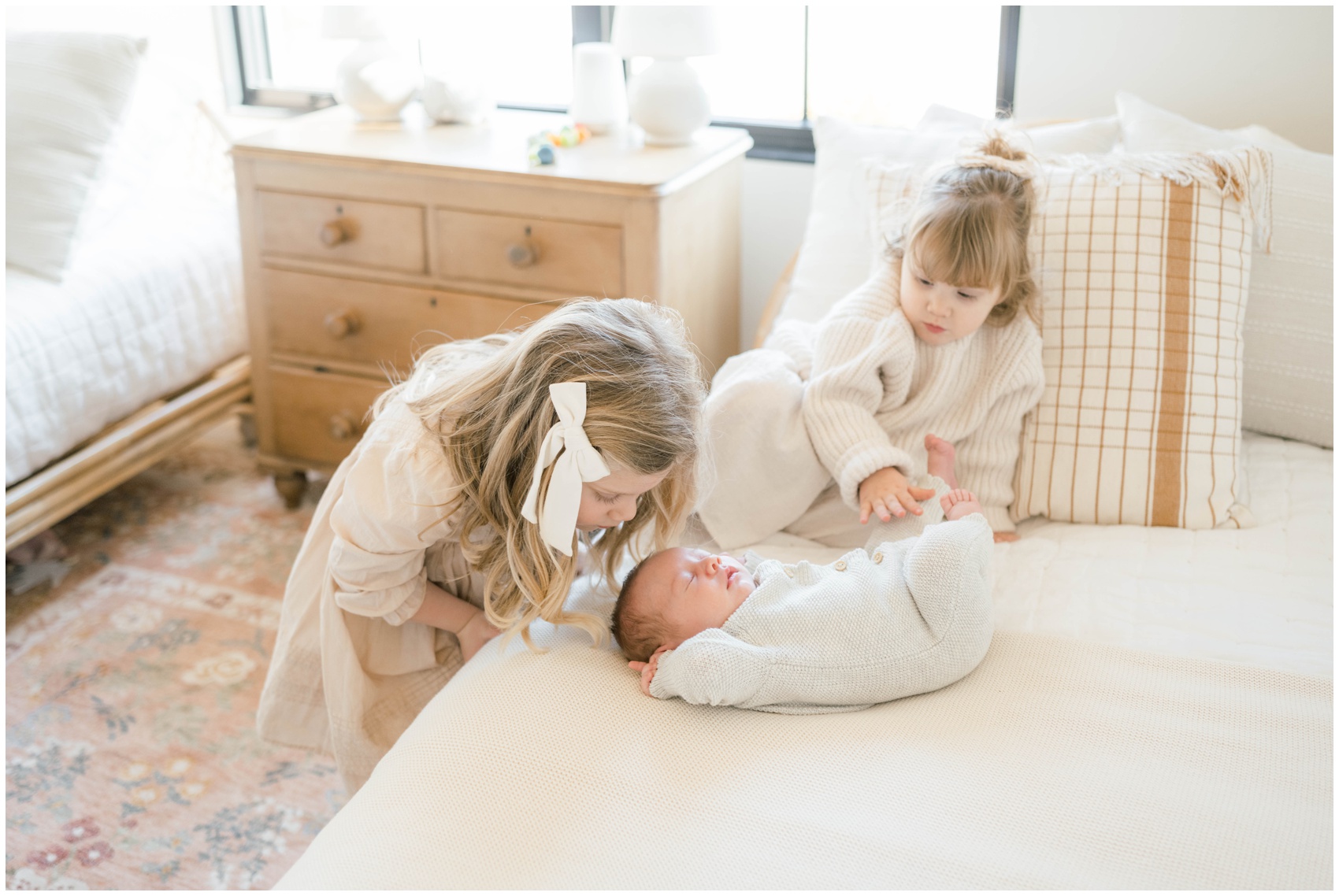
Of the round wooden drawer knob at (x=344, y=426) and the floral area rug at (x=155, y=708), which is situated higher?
the round wooden drawer knob at (x=344, y=426)

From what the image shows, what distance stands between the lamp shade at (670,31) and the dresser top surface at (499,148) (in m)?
0.18

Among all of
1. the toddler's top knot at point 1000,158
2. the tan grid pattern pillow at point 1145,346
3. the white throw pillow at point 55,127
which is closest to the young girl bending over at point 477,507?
the toddler's top knot at point 1000,158

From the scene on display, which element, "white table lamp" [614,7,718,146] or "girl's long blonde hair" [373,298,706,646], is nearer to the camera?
"girl's long blonde hair" [373,298,706,646]

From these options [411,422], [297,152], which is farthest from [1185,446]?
[297,152]

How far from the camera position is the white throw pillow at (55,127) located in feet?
6.69

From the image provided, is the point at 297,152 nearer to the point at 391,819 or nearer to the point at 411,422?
the point at 411,422

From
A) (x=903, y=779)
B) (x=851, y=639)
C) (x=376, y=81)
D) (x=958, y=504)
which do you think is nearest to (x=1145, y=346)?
(x=958, y=504)

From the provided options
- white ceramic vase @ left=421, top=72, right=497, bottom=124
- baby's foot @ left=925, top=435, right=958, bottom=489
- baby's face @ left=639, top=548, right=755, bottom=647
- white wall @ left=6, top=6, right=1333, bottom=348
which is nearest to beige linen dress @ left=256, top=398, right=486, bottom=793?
baby's face @ left=639, top=548, right=755, bottom=647

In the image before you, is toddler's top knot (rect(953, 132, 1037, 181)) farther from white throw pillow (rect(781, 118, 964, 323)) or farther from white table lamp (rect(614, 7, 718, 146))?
white table lamp (rect(614, 7, 718, 146))

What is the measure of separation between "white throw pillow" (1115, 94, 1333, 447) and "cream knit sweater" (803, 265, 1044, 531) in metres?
0.38

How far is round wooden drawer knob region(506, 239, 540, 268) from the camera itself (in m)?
1.90

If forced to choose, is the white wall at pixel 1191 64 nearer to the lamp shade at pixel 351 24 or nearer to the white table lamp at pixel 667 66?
the white table lamp at pixel 667 66

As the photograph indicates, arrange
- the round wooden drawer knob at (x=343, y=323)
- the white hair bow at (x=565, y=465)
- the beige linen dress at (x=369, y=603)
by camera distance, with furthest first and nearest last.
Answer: the round wooden drawer knob at (x=343, y=323)
the beige linen dress at (x=369, y=603)
the white hair bow at (x=565, y=465)

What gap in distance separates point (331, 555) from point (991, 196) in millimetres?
925
